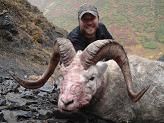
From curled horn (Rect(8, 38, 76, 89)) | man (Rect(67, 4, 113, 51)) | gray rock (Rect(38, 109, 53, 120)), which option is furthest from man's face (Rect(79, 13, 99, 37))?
gray rock (Rect(38, 109, 53, 120))

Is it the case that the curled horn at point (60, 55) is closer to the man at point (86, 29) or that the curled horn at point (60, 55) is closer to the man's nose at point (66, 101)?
the man at point (86, 29)

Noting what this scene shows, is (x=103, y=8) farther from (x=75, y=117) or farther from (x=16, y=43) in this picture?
(x=75, y=117)

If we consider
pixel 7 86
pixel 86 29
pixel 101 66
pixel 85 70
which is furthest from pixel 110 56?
pixel 7 86

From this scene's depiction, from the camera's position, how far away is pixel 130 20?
3361 inches

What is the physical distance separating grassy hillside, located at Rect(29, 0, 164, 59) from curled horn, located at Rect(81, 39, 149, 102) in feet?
176

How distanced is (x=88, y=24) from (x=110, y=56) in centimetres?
126

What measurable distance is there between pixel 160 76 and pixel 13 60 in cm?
1120

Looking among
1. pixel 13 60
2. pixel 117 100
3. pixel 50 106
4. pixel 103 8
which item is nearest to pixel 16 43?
pixel 13 60

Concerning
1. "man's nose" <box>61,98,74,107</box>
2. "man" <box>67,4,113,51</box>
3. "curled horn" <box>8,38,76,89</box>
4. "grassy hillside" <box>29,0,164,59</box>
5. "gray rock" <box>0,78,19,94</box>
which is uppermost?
"grassy hillside" <box>29,0,164,59</box>

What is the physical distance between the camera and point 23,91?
13812mm

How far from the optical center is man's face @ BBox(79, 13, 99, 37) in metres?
11.7

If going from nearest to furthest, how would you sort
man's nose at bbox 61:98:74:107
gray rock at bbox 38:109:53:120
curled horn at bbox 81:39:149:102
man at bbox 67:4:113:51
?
man's nose at bbox 61:98:74:107 < curled horn at bbox 81:39:149:102 < gray rock at bbox 38:109:53:120 < man at bbox 67:4:113:51

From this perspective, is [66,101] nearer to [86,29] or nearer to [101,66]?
[101,66]

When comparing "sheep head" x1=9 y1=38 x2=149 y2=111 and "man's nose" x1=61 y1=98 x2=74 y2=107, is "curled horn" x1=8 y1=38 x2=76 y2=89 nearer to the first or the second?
"sheep head" x1=9 y1=38 x2=149 y2=111
